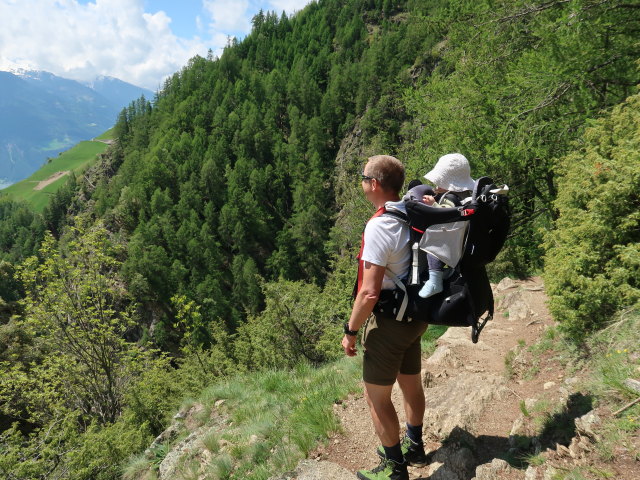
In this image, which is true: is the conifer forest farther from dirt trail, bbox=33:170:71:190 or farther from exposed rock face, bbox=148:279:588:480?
dirt trail, bbox=33:170:71:190

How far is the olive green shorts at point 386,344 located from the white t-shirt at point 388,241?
373 millimetres

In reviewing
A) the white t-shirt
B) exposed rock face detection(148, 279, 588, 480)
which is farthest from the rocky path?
the white t-shirt

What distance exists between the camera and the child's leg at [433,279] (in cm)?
235

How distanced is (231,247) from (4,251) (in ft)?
192

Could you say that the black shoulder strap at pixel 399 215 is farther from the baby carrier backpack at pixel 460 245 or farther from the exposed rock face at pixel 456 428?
the exposed rock face at pixel 456 428

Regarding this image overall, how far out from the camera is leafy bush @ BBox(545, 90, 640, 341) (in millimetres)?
3713

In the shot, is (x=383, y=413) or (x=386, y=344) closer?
(x=386, y=344)

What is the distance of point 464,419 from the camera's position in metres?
3.45

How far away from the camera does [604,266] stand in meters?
4.01

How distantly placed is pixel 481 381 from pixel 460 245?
2.54 m

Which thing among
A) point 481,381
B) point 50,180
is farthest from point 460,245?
point 50,180

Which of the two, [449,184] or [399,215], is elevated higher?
[449,184]

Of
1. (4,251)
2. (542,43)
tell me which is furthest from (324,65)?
(542,43)

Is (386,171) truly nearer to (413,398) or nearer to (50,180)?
(413,398)
